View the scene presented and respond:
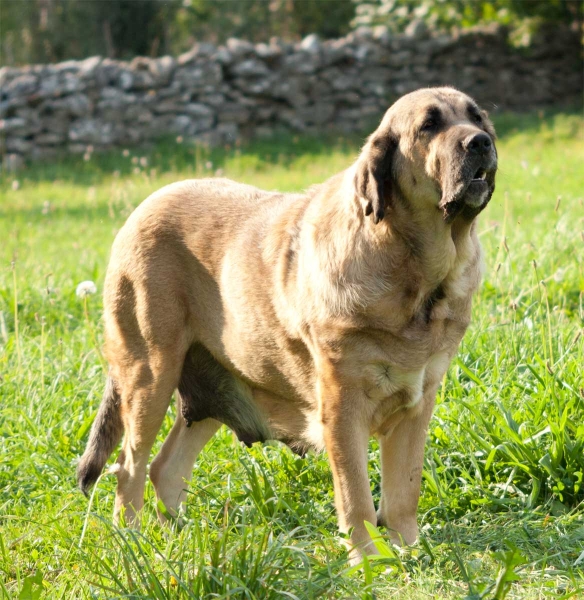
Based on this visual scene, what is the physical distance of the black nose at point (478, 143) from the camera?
3.13m

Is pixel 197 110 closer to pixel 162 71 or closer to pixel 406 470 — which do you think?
pixel 162 71

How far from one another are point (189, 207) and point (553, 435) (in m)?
1.97

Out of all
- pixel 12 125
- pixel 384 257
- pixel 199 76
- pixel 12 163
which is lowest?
pixel 12 163

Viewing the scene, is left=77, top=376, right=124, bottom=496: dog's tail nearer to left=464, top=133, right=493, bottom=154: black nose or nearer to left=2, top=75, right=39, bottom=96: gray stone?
left=464, top=133, right=493, bottom=154: black nose

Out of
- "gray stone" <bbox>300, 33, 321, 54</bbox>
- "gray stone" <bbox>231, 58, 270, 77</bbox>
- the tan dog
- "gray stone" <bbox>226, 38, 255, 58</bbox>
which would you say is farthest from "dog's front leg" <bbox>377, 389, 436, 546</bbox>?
"gray stone" <bbox>300, 33, 321, 54</bbox>

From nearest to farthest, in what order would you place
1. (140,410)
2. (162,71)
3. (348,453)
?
(348,453)
(140,410)
(162,71)

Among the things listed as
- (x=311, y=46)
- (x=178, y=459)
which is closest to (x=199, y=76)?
(x=311, y=46)

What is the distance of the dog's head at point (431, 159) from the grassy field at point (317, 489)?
0.69m

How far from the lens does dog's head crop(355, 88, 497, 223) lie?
3.16m

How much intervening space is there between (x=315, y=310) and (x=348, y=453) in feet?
1.91

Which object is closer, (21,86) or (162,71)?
(21,86)

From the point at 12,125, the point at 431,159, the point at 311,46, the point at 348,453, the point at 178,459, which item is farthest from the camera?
the point at 311,46

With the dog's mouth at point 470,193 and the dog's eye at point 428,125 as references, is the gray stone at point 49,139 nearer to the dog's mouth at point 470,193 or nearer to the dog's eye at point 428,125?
the dog's eye at point 428,125

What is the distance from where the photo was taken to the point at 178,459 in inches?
165
